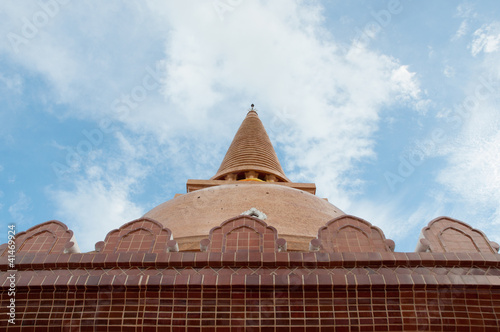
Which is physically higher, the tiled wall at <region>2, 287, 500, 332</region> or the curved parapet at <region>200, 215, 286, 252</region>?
the curved parapet at <region>200, 215, 286, 252</region>

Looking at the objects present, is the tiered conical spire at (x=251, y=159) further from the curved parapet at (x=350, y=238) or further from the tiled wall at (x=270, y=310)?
the tiled wall at (x=270, y=310)

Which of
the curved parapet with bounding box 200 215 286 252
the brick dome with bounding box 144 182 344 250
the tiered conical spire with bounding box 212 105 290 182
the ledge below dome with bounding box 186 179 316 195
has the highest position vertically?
the tiered conical spire with bounding box 212 105 290 182

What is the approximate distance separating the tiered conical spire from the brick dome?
4956 millimetres

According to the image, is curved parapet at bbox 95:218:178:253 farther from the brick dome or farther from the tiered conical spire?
the tiered conical spire

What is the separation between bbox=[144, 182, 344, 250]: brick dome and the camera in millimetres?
8922

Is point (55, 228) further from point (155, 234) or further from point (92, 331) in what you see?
point (92, 331)

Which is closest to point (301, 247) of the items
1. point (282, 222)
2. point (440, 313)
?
point (282, 222)

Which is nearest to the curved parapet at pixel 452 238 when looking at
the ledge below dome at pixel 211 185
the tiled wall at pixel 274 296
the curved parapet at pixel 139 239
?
the tiled wall at pixel 274 296

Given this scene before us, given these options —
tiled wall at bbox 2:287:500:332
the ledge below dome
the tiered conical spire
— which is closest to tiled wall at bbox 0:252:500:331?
tiled wall at bbox 2:287:500:332

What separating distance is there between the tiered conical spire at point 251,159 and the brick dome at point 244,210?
496 cm

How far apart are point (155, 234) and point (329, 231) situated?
89.7 inches

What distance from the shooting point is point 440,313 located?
4758mm

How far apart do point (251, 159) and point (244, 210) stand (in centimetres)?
761

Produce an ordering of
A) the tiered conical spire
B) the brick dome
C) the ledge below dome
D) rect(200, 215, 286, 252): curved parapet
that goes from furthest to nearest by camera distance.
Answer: the tiered conical spire, the ledge below dome, the brick dome, rect(200, 215, 286, 252): curved parapet
